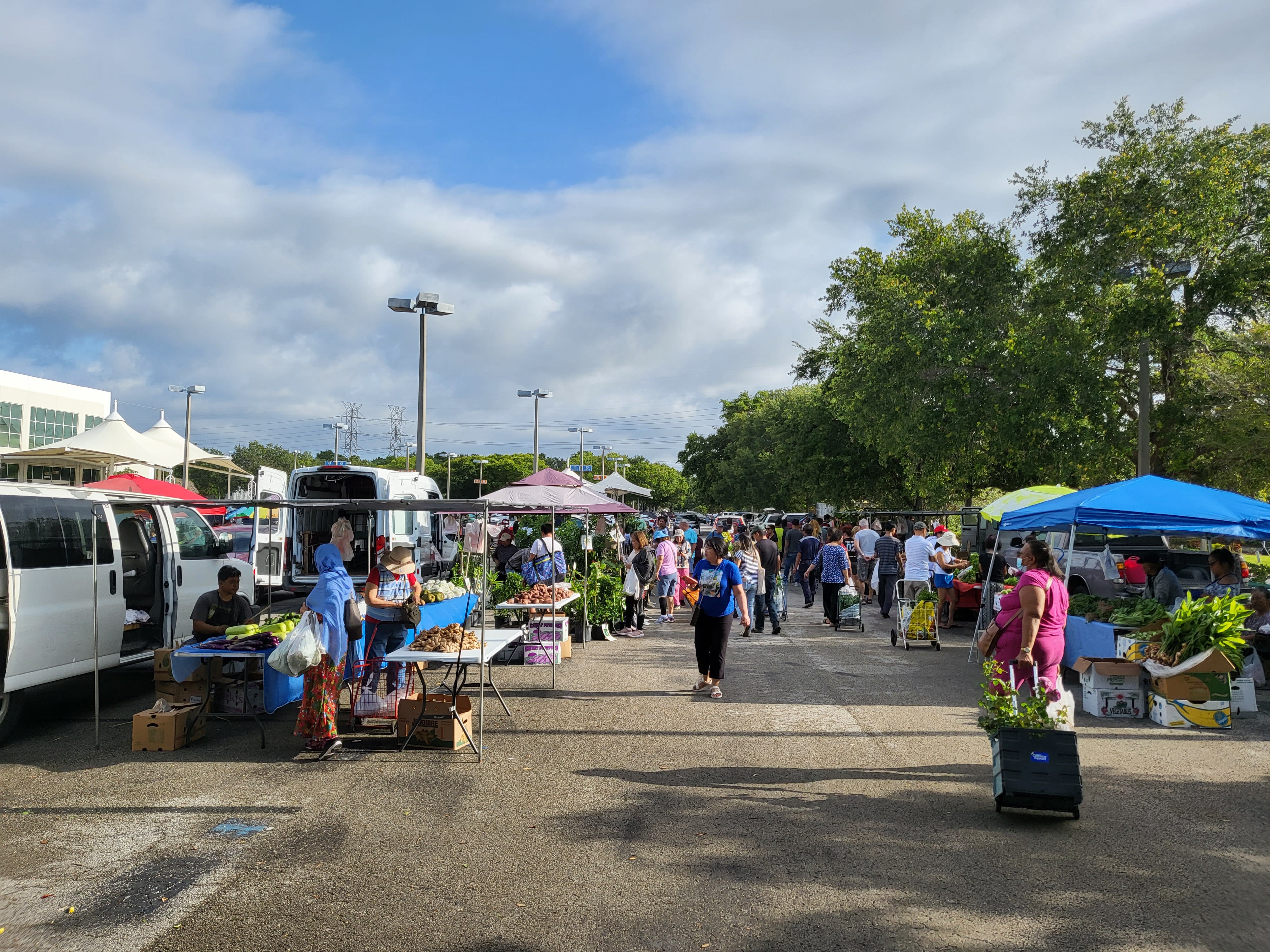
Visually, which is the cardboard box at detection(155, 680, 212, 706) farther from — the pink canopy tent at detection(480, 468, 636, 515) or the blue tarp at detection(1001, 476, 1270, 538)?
the blue tarp at detection(1001, 476, 1270, 538)

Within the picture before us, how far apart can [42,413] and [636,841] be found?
58.5 meters

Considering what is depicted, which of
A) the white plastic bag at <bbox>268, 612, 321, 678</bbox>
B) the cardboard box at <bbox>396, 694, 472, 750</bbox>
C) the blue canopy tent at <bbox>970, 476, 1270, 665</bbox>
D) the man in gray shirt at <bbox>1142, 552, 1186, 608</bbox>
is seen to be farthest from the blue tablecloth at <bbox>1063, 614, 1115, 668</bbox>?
the white plastic bag at <bbox>268, 612, 321, 678</bbox>

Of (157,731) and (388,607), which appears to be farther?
(388,607)

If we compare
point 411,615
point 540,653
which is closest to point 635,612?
point 540,653

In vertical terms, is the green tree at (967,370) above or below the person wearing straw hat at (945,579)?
above

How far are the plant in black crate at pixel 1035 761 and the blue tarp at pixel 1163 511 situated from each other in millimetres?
5337

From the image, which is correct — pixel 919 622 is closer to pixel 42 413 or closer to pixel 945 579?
pixel 945 579

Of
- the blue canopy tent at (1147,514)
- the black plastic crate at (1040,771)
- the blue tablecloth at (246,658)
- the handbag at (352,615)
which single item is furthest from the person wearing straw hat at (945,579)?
the blue tablecloth at (246,658)

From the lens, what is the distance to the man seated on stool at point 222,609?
8.38 metres

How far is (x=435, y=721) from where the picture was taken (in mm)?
7215

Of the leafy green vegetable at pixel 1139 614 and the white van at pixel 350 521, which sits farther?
the white van at pixel 350 521

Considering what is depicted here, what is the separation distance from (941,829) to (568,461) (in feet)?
370

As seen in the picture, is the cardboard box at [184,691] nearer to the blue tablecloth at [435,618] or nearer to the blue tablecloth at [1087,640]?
the blue tablecloth at [435,618]

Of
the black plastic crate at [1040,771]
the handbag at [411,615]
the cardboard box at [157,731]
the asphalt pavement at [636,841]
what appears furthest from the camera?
the handbag at [411,615]
